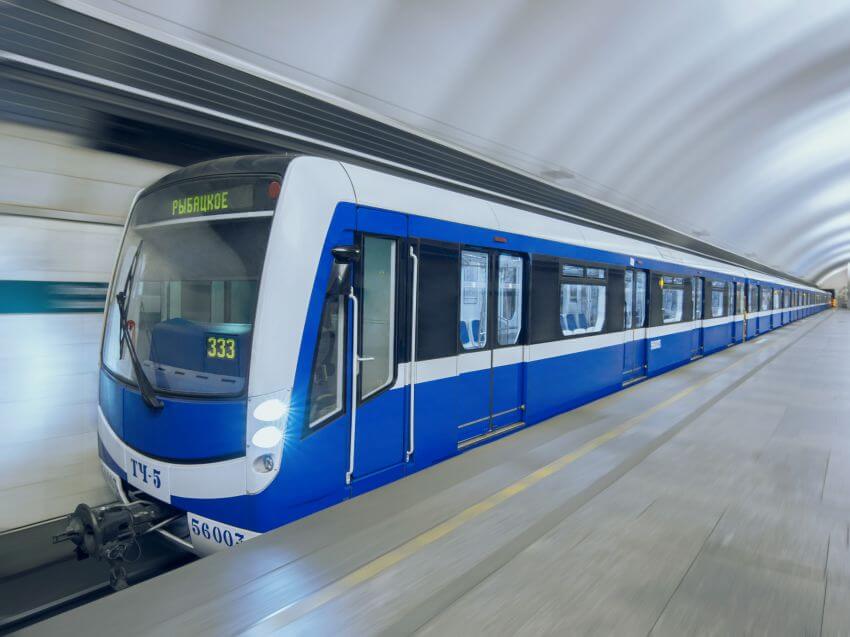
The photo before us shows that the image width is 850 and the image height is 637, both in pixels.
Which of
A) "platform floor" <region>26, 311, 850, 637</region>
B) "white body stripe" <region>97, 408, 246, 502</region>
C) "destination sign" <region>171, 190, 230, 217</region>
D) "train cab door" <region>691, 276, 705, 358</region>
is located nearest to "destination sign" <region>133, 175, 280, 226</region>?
"destination sign" <region>171, 190, 230, 217</region>

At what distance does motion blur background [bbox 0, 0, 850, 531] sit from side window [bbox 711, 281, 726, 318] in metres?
3.45

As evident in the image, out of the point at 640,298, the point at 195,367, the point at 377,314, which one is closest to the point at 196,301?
the point at 195,367

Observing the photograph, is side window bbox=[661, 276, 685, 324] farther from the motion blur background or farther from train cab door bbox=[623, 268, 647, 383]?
the motion blur background

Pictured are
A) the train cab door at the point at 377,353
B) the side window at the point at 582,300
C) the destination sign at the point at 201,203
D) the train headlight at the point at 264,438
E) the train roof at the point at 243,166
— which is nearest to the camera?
the train headlight at the point at 264,438

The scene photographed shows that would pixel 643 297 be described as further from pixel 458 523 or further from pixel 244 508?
pixel 244 508

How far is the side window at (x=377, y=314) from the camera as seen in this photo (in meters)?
3.84

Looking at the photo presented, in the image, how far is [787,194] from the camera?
2266 centimetres

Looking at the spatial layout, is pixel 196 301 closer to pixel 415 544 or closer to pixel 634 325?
pixel 415 544

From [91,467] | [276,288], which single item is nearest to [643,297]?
[276,288]

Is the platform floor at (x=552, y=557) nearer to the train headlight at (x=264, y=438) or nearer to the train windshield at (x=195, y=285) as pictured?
the train headlight at (x=264, y=438)

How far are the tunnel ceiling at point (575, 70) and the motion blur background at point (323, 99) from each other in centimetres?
3

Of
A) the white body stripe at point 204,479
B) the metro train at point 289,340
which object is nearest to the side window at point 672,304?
the metro train at point 289,340

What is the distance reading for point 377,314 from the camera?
13.1 feet

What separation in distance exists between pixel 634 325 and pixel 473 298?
4917 millimetres
